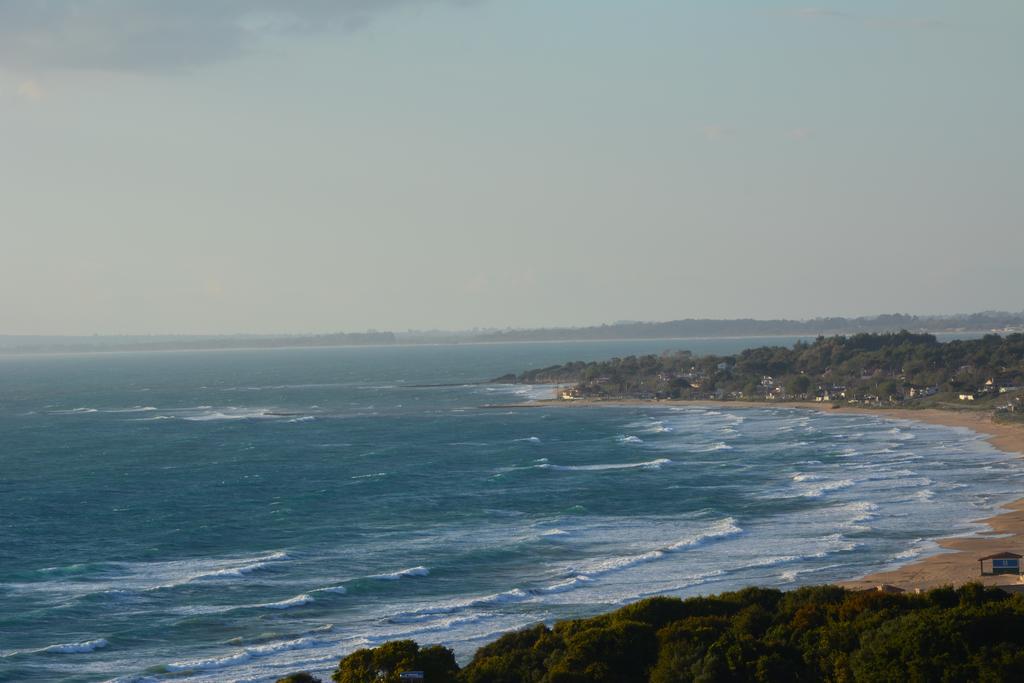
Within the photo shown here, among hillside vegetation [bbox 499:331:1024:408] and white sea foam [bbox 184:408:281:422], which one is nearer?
white sea foam [bbox 184:408:281:422]

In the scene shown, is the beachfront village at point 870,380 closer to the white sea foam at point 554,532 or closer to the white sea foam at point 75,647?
the white sea foam at point 554,532

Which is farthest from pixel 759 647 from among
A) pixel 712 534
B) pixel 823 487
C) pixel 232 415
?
pixel 232 415

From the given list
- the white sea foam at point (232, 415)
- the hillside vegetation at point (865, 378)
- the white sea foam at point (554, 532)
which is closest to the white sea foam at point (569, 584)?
the white sea foam at point (554, 532)

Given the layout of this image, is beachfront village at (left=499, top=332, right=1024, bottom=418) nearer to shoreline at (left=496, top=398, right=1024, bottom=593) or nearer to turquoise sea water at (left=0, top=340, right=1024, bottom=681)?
turquoise sea water at (left=0, top=340, right=1024, bottom=681)

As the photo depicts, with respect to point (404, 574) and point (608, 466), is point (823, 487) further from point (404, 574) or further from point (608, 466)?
point (404, 574)

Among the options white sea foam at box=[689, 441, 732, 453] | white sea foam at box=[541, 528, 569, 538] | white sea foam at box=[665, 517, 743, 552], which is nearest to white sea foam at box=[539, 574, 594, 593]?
white sea foam at box=[665, 517, 743, 552]

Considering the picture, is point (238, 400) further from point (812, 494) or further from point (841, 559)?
point (841, 559)

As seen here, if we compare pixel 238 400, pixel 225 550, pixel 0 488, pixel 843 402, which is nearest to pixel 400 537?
pixel 225 550
